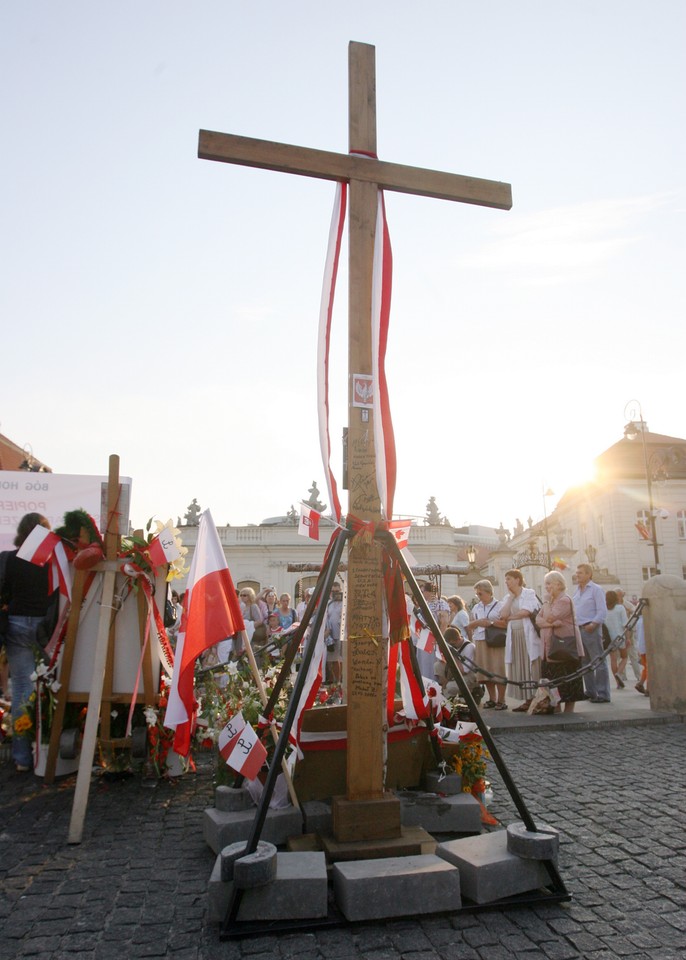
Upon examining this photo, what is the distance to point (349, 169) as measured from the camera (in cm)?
445

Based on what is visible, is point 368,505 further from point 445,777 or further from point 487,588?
point 487,588

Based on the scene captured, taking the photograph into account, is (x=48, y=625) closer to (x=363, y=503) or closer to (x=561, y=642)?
(x=363, y=503)

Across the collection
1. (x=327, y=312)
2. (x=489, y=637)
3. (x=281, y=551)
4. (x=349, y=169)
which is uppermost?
(x=281, y=551)

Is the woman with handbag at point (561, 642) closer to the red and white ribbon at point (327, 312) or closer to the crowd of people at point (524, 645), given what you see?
the crowd of people at point (524, 645)

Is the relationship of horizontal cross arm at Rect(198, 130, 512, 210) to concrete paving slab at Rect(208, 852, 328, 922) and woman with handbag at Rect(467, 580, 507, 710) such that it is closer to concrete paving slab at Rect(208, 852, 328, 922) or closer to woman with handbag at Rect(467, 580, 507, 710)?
concrete paving slab at Rect(208, 852, 328, 922)

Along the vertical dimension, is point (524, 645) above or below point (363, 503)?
below

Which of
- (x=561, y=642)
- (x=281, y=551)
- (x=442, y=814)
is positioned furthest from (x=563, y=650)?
(x=281, y=551)

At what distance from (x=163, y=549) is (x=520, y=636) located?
616 cm

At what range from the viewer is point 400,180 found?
4551 mm

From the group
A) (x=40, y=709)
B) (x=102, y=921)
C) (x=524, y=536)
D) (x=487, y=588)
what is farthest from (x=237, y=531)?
(x=102, y=921)

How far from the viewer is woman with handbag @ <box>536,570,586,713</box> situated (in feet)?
29.6

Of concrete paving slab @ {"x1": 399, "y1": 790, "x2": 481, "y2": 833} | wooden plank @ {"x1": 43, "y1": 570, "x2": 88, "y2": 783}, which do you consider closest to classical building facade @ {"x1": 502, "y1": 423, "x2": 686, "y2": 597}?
wooden plank @ {"x1": 43, "y1": 570, "x2": 88, "y2": 783}

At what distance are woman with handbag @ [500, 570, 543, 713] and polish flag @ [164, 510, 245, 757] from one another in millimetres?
5651

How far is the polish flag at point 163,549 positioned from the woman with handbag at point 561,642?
16.4ft
